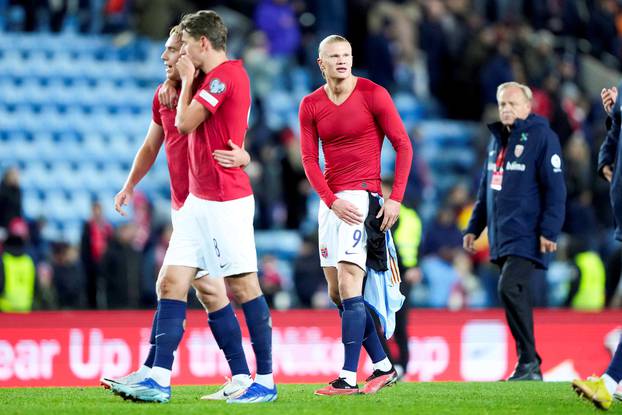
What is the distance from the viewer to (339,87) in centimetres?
800

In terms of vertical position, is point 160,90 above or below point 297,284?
above

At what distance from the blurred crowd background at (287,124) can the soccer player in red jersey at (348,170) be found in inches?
247

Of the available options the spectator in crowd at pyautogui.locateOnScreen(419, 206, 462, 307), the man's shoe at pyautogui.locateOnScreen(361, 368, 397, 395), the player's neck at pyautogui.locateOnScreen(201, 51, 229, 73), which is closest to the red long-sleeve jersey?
the player's neck at pyautogui.locateOnScreen(201, 51, 229, 73)

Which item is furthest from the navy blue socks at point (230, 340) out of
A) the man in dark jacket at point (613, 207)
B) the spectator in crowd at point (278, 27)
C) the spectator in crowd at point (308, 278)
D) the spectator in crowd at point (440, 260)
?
the spectator in crowd at point (278, 27)

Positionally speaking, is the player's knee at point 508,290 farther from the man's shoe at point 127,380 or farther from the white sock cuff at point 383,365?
the man's shoe at point 127,380

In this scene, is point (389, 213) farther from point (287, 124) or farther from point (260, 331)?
point (287, 124)

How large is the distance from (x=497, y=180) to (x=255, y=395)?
3.27 m

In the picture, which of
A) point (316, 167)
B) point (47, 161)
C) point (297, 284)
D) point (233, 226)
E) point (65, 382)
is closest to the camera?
point (233, 226)

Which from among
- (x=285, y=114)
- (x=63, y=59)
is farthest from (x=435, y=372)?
(x=63, y=59)

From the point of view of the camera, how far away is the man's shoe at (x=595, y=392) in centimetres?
693

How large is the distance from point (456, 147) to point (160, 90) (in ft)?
40.1

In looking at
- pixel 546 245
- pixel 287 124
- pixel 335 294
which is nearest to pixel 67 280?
pixel 287 124

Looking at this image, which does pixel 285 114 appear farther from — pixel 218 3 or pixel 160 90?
pixel 160 90

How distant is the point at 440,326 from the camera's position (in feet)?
42.7
